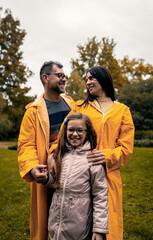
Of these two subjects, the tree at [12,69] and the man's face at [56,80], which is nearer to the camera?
the man's face at [56,80]

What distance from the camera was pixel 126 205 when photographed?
5.73 m

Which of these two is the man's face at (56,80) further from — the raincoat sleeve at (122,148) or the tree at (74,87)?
the tree at (74,87)

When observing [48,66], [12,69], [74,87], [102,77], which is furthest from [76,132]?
[12,69]

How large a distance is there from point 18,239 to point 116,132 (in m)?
3.26

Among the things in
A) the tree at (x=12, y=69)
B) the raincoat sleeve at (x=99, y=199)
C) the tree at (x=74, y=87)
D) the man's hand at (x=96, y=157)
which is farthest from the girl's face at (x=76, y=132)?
the tree at (x=12, y=69)

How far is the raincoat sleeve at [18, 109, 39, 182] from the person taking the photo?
7.48 ft

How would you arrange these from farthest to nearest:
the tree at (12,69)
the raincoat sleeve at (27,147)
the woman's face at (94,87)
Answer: the tree at (12,69) → the woman's face at (94,87) → the raincoat sleeve at (27,147)

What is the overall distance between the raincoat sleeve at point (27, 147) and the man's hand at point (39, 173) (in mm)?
80

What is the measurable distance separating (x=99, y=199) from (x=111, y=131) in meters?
0.68

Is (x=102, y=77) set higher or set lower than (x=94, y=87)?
higher

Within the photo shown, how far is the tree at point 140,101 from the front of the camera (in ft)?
80.1

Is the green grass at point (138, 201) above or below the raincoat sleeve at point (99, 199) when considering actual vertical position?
below

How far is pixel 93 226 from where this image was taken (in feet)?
6.17

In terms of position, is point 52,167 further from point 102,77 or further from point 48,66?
point 48,66
